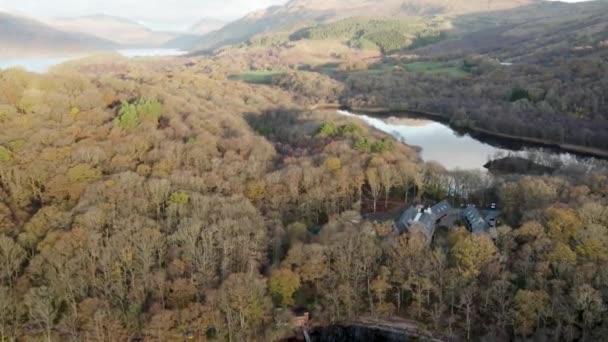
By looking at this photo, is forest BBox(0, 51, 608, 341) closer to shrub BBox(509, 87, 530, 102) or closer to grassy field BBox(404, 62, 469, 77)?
shrub BBox(509, 87, 530, 102)

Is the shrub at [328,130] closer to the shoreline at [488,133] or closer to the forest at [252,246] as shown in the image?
the forest at [252,246]

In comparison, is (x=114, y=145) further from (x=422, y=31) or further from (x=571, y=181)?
(x=422, y=31)

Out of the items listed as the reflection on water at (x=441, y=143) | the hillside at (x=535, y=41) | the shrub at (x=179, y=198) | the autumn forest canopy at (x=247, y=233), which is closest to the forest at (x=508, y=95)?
the reflection on water at (x=441, y=143)

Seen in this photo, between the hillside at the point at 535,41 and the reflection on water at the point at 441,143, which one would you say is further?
the hillside at the point at 535,41

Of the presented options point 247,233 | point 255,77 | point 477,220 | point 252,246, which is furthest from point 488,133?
point 255,77

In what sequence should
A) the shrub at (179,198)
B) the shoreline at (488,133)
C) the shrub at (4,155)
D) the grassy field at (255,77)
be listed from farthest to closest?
the grassy field at (255,77) → the shoreline at (488,133) → the shrub at (4,155) → the shrub at (179,198)

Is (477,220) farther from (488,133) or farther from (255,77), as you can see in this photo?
(255,77)
